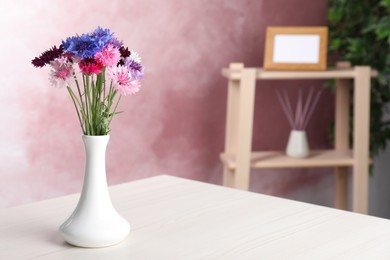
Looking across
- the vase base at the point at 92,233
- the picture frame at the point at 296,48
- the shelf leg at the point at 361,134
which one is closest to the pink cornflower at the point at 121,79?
the vase base at the point at 92,233

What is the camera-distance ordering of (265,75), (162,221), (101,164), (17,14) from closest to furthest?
(101,164) < (162,221) < (17,14) < (265,75)

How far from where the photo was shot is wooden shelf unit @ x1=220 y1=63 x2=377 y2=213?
2.83m

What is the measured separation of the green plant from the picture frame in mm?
243

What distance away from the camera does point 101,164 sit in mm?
1302

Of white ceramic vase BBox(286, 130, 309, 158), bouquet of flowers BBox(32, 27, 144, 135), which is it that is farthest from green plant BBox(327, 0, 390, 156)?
bouquet of flowers BBox(32, 27, 144, 135)

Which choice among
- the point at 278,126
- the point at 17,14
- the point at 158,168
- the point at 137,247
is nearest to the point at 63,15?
the point at 17,14

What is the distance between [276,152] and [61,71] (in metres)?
2.01

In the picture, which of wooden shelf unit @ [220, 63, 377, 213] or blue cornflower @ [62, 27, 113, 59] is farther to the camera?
wooden shelf unit @ [220, 63, 377, 213]

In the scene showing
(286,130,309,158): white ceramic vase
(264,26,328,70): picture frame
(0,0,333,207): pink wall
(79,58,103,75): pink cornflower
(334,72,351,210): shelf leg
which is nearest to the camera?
(79,58,103,75): pink cornflower

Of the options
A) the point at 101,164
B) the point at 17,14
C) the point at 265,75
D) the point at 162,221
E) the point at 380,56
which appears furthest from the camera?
the point at 380,56

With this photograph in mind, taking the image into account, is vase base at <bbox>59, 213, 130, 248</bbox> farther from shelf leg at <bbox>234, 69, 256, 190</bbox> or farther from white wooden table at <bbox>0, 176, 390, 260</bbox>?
shelf leg at <bbox>234, 69, 256, 190</bbox>

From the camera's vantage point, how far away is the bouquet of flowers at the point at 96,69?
1.22 metres

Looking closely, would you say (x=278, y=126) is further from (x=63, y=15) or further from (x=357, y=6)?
(x=63, y=15)

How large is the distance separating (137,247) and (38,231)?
23cm
